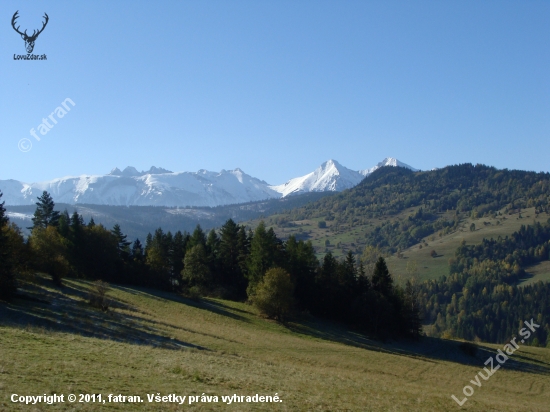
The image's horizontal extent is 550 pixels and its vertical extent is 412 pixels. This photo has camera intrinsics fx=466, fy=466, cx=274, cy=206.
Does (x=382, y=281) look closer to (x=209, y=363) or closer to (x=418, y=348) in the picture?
(x=418, y=348)

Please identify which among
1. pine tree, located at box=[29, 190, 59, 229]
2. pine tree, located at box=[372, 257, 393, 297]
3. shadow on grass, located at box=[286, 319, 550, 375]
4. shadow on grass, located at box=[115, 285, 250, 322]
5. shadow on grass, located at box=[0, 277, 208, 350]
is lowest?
shadow on grass, located at box=[286, 319, 550, 375]

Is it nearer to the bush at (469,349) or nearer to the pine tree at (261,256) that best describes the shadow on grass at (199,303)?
the pine tree at (261,256)

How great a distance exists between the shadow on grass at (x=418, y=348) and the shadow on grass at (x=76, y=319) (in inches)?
1091

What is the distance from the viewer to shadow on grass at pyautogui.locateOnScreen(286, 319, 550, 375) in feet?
206

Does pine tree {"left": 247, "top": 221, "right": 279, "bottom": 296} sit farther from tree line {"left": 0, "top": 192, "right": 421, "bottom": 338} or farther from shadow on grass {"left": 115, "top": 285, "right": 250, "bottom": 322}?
shadow on grass {"left": 115, "top": 285, "right": 250, "bottom": 322}

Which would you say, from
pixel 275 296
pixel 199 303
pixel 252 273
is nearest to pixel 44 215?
pixel 199 303

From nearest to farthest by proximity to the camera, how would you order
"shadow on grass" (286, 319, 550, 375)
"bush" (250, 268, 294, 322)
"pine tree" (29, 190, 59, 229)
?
"shadow on grass" (286, 319, 550, 375)
"bush" (250, 268, 294, 322)
"pine tree" (29, 190, 59, 229)

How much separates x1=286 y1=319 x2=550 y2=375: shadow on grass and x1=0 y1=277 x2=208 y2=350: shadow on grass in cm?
2772

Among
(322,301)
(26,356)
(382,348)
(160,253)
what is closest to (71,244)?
(160,253)

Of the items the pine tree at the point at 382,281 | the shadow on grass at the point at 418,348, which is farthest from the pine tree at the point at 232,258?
the pine tree at the point at 382,281

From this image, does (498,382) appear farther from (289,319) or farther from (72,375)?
(72,375)

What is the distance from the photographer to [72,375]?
65.0 feet

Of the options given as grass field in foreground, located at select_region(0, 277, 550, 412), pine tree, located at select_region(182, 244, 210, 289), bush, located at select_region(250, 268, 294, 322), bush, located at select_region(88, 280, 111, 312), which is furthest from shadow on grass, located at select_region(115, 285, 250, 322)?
bush, located at select_region(88, 280, 111, 312)

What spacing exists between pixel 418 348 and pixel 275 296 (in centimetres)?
2363
